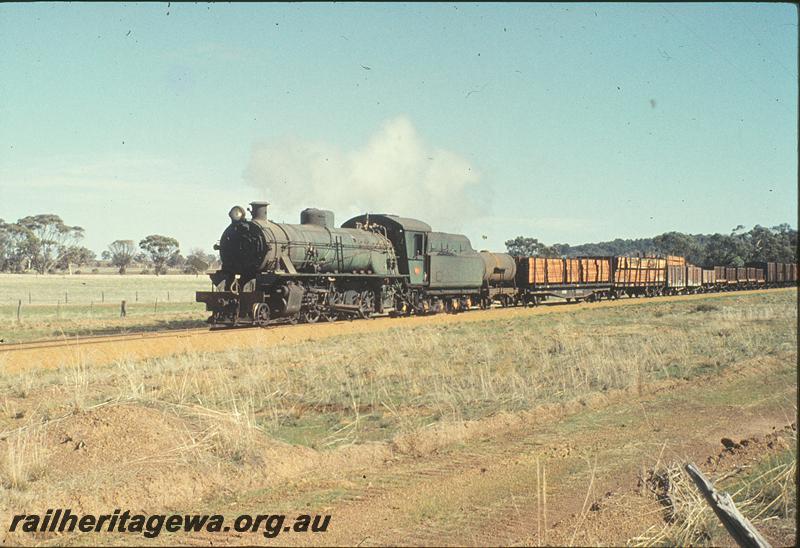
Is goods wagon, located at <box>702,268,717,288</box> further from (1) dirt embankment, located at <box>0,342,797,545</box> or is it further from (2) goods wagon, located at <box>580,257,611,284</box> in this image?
(1) dirt embankment, located at <box>0,342,797,545</box>

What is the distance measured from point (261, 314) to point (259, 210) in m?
3.82

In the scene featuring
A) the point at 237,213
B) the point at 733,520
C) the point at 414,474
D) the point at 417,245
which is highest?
the point at 237,213

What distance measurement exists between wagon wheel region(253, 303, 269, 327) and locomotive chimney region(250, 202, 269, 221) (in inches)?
125

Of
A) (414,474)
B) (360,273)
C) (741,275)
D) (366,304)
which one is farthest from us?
(741,275)

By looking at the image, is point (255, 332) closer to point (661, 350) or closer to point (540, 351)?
point (540, 351)

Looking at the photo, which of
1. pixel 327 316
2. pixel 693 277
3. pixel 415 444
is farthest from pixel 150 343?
pixel 693 277

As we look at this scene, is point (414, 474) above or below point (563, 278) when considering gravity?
below

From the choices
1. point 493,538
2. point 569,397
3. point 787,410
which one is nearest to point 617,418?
point 569,397

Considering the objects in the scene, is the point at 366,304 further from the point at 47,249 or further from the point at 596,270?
the point at 47,249

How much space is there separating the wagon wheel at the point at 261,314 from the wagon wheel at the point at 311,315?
2044 millimetres

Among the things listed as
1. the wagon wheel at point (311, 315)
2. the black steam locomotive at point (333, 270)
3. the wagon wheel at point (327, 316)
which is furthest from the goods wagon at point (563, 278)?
the wagon wheel at point (311, 315)

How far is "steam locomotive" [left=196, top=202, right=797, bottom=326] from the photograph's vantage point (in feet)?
78.3

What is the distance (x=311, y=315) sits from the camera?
25.9 meters

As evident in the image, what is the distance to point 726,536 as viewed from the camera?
293 inches
